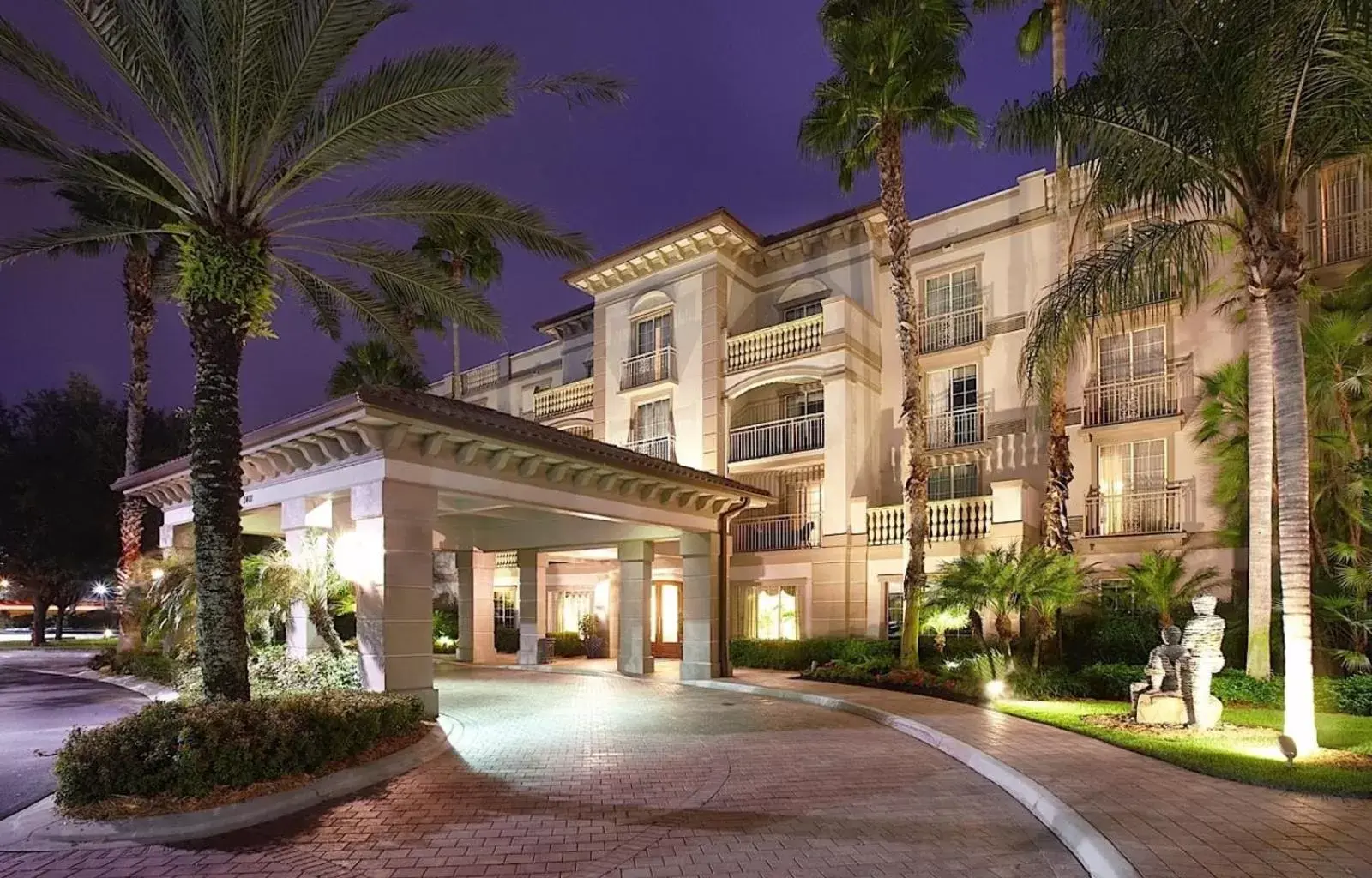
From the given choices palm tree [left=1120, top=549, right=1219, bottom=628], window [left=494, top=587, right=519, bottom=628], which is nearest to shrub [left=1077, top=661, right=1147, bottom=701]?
palm tree [left=1120, top=549, right=1219, bottom=628]

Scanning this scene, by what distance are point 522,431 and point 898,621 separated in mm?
12178

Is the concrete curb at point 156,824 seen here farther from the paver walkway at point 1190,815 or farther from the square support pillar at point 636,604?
the square support pillar at point 636,604

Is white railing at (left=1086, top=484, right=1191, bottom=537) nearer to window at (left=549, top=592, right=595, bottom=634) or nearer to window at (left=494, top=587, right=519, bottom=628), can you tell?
window at (left=549, top=592, right=595, bottom=634)

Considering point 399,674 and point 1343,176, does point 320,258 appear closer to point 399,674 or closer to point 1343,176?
point 399,674

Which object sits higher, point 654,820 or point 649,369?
point 649,369

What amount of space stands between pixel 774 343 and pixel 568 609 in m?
11.4

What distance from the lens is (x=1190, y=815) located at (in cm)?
717

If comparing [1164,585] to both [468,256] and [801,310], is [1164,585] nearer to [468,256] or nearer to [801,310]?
[801,310]

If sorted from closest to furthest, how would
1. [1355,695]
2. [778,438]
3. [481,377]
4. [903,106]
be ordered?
[1355,695], [903,106], [778,438], [481,377]

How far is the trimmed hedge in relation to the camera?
20172 mm

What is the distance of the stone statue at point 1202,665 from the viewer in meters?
11.1

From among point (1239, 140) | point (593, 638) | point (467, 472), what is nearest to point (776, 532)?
point (593, 638)

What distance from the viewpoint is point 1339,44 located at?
356 inches

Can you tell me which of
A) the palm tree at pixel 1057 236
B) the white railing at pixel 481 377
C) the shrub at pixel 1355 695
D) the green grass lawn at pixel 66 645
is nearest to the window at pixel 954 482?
the palm tree at pixel 1057 236
